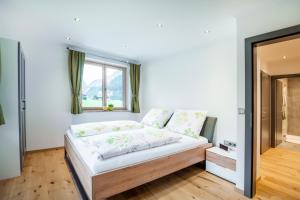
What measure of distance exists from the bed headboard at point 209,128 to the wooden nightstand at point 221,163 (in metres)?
0.32

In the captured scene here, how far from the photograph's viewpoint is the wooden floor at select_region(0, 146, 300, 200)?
184 cm

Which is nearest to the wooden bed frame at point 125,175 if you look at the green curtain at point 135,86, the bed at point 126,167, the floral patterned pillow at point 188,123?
the bed at point 126,167

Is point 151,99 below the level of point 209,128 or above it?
above

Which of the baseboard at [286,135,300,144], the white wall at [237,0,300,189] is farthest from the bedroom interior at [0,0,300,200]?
the baseboard at [286,135,300,144]

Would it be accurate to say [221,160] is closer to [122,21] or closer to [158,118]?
[158,118]

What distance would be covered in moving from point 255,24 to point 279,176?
2325 millimetres

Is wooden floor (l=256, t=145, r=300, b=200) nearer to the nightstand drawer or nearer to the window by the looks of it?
the nightstand drawer

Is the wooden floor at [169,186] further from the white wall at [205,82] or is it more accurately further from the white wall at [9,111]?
the white wall at [205,82]

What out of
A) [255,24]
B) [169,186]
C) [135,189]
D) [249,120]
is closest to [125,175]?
[135,189]

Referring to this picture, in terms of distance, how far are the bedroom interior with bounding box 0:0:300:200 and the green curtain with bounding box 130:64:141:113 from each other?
0.31 feet

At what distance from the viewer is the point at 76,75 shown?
3.49 m

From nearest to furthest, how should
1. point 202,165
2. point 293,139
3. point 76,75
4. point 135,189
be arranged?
point 135,189
point 202,165
point 76,75
point 293,139

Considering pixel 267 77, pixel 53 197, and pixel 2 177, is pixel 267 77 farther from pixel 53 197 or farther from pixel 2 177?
pixel 2 177

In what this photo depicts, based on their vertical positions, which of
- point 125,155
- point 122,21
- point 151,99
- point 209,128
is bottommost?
point 125,155
